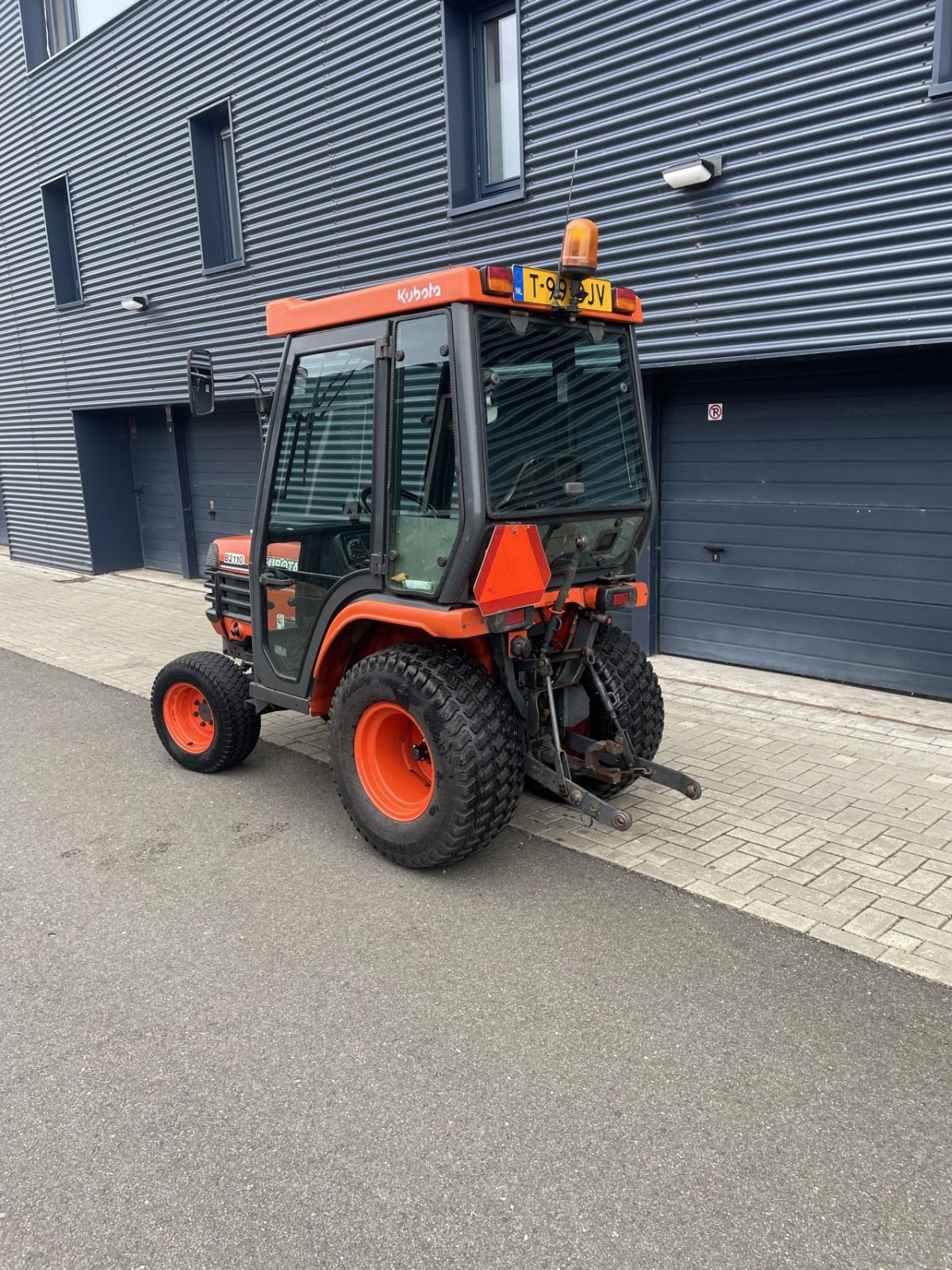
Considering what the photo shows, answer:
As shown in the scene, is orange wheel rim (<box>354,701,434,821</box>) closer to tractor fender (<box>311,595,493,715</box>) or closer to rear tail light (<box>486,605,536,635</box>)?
tractor fender (<box>311,595,493,715</box>)

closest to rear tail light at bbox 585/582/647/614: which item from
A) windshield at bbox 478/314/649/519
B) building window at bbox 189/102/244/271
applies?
windshield at bbox 478/314/649/519

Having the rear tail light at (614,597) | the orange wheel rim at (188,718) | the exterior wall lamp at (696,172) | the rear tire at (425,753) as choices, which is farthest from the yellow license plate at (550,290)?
the orange wheel rim at (188,718)

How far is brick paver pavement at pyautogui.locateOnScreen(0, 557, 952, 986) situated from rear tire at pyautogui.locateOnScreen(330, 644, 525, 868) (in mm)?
665

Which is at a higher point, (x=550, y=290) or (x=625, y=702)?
(x=550, y=290)

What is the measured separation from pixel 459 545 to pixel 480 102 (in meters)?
5.82

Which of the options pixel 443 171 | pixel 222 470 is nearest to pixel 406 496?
pixel 443 171

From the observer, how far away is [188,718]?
5531mm

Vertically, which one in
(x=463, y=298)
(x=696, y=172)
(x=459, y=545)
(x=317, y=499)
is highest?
(x=696, y=172)

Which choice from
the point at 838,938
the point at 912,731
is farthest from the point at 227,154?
the point at 838,938

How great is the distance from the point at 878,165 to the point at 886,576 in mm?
2477

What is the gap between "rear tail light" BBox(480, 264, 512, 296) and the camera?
358 cm

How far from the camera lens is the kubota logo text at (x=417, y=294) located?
12.0 feet

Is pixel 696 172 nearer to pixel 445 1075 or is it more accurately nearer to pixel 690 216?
pixel 690 216

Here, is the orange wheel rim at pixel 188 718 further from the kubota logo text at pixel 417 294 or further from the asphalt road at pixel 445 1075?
the kubota logo text at pixel 417 294
